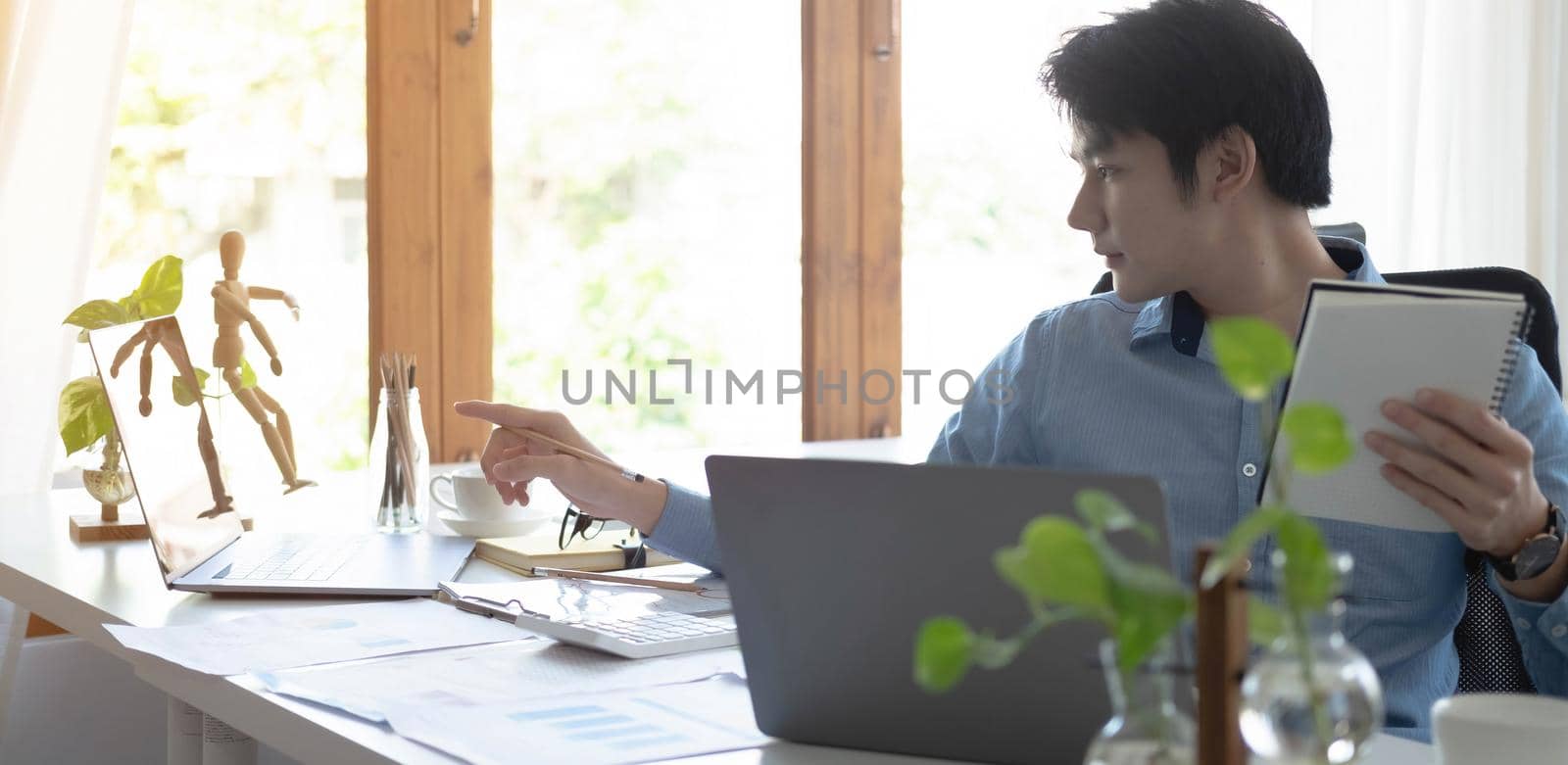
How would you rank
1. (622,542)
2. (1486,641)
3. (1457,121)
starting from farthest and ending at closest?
(1457,121) → (622,542) → (1486,641)

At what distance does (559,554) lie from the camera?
5.06ft

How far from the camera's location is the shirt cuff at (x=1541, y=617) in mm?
1210

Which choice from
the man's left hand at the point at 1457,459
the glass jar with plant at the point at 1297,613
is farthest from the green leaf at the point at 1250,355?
the man's left hand at the point at 1457,459

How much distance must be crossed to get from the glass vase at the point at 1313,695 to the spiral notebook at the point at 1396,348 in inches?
18.7

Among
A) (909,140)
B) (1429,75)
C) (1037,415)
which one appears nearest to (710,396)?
(909,140)

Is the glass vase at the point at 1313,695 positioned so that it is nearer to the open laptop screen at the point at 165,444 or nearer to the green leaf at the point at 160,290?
the open laptop screen at the point at 165,444

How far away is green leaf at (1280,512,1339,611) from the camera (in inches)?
18.9

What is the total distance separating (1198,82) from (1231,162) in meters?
0.08

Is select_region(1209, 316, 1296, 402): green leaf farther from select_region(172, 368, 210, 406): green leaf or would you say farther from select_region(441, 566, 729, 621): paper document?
select_region(172, 368, 210, 406): green leaf

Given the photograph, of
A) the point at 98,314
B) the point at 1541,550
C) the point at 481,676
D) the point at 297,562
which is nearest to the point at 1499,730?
the point at 1541,550

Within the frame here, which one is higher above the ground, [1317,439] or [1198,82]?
[1198,82]

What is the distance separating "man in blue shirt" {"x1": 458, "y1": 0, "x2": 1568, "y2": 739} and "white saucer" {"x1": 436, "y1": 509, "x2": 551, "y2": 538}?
0.26 meters

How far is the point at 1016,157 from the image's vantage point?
10.3ft
